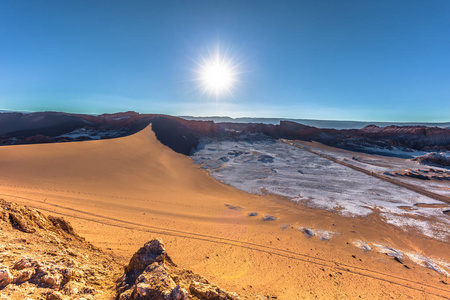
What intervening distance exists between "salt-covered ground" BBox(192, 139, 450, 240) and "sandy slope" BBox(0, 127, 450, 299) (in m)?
1.17

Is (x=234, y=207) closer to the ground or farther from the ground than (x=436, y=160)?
closer to the ground

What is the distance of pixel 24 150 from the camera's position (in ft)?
39.6

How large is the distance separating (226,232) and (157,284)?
4497mm

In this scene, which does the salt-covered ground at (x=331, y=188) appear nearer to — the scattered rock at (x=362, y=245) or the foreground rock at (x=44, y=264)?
the scattered rock at (x=362, y=245)

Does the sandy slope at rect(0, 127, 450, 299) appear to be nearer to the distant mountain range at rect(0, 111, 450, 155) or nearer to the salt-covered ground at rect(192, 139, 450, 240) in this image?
the salt-covered ground at rect(192, 139, 450, 240)

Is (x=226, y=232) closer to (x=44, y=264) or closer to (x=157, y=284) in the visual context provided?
(x=157, y=284)

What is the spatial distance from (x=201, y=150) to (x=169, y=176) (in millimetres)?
10474

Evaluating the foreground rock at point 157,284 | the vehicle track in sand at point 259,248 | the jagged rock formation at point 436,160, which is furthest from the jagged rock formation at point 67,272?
the jagged rock formation at point 436,160

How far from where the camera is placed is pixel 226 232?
6.32m

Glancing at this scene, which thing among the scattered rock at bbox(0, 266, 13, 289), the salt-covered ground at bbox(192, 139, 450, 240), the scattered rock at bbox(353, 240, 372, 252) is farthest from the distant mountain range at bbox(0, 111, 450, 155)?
the scattered rock at bbox(0, 266, 13, 289)

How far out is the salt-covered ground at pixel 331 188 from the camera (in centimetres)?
873

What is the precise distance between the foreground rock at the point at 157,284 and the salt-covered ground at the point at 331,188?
8.58 metres

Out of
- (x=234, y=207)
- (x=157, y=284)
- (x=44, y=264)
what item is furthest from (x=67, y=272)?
(x=234, y=207)

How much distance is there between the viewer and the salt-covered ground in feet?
28.7
